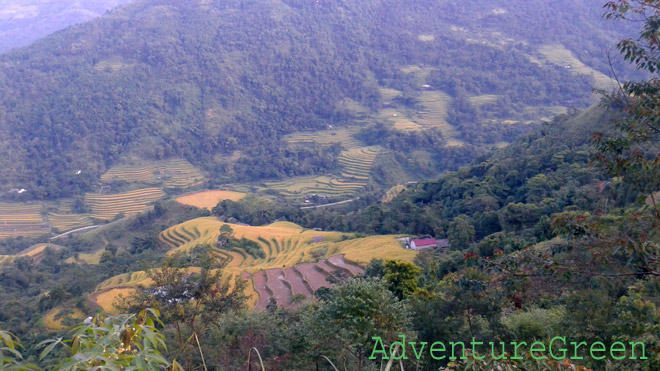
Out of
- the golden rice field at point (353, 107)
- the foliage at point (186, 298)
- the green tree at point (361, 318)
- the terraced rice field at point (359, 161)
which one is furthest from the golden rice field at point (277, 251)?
the golden rice field at point (353, 107)

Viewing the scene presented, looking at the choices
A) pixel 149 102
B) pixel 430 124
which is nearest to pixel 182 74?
pixel 149 102

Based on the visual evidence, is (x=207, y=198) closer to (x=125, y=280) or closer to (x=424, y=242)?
(x=125, y=280)

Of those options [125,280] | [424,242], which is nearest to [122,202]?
[125,280]

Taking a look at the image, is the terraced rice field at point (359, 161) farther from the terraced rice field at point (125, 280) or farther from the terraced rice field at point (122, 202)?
the terraced rice field at point (125, 280)

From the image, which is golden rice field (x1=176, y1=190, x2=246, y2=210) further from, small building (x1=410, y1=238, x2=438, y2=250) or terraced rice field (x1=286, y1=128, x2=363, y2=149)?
small building (x1=410, y1=238, x2=438, y2=250)

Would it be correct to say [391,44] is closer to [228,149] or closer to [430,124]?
[430,124]

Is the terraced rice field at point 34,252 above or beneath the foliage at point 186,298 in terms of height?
beneath

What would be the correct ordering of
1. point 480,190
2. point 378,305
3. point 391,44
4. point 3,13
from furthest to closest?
point 3,13
point 391,44
point 480,190
point 378,305
